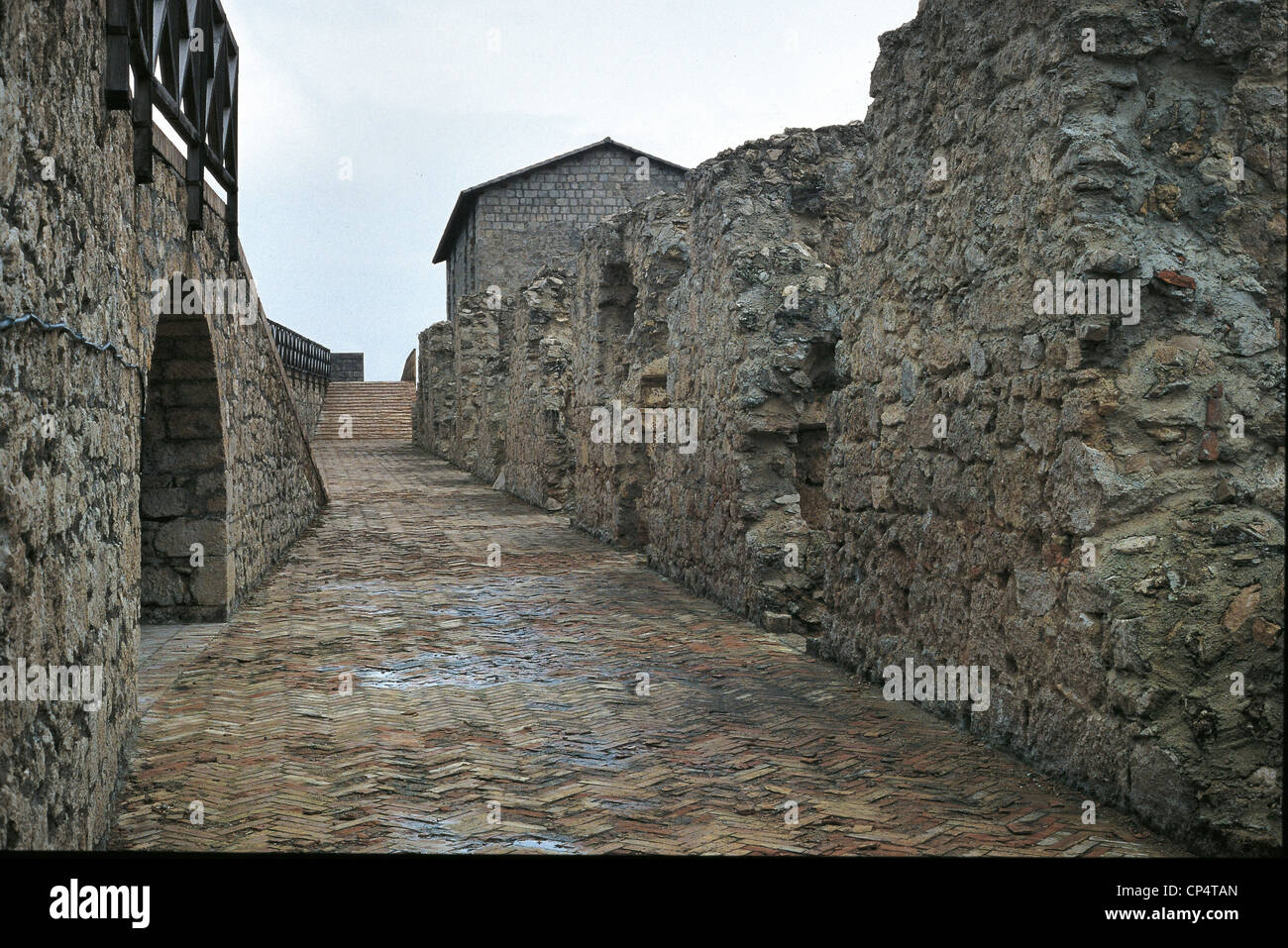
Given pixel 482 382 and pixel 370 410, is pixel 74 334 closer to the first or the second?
pixel 482 382

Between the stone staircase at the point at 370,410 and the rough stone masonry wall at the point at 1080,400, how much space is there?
89.9 feet

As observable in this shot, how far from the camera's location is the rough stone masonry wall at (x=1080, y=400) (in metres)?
3.83

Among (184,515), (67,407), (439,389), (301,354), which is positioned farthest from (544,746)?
(301,354)

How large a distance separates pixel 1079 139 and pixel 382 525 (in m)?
10.7

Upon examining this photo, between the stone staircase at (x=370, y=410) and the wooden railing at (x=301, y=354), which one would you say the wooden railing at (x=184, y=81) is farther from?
the stone staircase at (x=370, y=410)

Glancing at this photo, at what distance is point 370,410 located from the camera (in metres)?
34.9

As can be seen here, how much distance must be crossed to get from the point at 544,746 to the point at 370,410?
103 feet

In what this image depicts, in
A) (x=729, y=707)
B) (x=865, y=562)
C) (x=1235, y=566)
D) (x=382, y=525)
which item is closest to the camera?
(x=1235, y=566)

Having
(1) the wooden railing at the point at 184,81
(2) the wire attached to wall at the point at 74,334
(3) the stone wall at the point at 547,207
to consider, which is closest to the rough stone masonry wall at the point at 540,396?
(1) the wooden railing at the point at 184,81

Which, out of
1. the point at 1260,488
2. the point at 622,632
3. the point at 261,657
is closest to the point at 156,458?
the point at 261,657

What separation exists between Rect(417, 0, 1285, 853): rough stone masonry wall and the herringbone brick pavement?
38 centimetres

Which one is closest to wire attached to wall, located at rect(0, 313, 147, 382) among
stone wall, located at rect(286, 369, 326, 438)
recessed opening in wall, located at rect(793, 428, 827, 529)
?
recessed opening in wall, located at rect(793, 428, 827, 529)

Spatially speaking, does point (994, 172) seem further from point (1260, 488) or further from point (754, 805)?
point (754, 805)

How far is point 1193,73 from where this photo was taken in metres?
4.30
